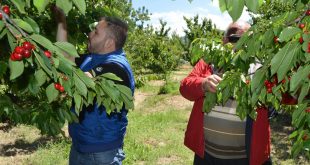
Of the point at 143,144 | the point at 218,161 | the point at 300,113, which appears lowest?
the point at 143,144

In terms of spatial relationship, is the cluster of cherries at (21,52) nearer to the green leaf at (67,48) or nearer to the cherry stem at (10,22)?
the cherry stem at (10,22)

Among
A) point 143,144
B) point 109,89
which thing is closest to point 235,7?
point 109,89

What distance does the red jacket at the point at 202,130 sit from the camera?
3256mm

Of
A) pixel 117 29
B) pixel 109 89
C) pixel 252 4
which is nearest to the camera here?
pixel 252 4

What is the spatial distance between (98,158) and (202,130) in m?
0.98

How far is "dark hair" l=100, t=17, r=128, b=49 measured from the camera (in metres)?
3.24

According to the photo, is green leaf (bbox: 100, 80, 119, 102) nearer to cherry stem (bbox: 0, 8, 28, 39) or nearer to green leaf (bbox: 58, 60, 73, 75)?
green leaf (bbox: 58, 60, 73, 75)

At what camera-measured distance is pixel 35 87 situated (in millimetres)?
1619

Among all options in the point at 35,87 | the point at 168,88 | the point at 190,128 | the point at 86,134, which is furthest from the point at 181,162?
the point at 168,88

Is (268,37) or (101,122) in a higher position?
(268,37)

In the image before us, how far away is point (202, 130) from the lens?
3479 millimetres

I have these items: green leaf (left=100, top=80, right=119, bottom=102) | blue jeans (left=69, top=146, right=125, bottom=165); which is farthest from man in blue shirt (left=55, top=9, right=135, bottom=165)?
green leaf (left=100, top=80, right=119, bottom=102)

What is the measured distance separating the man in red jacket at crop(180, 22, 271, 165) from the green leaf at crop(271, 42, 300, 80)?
1690 millimetres

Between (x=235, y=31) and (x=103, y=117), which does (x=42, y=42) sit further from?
(x=235, y=31)
